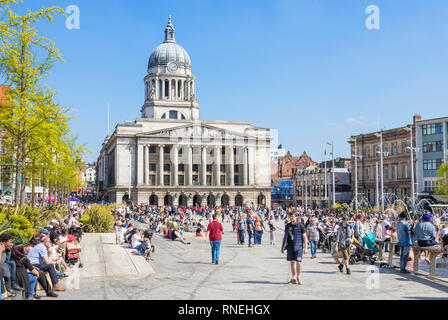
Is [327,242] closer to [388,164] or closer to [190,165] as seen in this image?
[388,164]

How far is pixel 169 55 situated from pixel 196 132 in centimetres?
3047

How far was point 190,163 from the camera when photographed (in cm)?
9450

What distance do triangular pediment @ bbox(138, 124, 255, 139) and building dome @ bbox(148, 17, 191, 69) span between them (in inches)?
1065

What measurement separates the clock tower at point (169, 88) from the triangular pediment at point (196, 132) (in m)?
17.3

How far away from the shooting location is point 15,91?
21234 mm

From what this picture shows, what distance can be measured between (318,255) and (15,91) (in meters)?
15.5

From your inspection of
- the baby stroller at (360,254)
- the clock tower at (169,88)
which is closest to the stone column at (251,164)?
the clock tower at (169,88)

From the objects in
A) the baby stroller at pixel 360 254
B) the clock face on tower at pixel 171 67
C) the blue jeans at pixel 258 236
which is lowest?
the blue jeans at pixel 258 236

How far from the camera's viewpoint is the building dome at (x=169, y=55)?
116062 mm

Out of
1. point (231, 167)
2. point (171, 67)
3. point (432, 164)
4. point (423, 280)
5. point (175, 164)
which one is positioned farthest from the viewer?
point (171, 67)

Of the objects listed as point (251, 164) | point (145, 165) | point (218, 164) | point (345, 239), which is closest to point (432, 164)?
point (251, 164)

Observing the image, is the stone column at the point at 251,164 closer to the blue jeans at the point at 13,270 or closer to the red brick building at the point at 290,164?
the red brick building at the point at 290,164

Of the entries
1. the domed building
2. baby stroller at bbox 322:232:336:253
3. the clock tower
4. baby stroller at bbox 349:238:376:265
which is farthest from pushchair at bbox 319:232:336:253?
the clock tower
